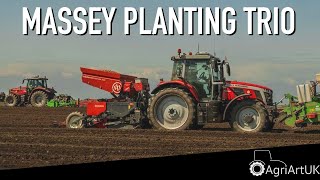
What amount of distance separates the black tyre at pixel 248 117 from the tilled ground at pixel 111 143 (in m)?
0.55

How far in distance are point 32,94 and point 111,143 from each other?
21686 millimetres

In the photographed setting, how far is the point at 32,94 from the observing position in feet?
105

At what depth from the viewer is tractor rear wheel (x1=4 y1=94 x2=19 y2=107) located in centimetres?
3253

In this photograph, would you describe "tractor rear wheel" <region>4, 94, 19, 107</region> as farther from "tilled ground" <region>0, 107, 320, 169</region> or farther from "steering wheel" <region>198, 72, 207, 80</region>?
"steering wheel" <region>198, 72, 207, 80</region>

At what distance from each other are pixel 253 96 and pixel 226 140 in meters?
2.49

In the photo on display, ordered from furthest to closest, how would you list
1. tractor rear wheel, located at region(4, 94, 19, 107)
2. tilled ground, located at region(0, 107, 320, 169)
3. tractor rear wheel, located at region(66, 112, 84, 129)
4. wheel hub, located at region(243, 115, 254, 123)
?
tractor rear wheel, located at region(4, 94, 19, 107)
tractor rear wheel, located at region(66, 112, 84, 129)
wheel hub, located at region(243, 115, 254, 123)
tilled ground, located at region(0, 107, 320, 169)

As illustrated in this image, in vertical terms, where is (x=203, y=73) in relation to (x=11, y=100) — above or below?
above

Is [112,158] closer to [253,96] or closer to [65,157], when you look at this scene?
[65,157]

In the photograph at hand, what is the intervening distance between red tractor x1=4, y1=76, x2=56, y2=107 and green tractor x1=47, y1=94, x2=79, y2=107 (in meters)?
0.50

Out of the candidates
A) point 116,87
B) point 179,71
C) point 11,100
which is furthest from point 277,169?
point 11,100

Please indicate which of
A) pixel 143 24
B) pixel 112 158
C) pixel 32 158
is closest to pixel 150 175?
pixel 112 158

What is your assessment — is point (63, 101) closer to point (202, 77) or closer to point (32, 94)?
point (32, 94)

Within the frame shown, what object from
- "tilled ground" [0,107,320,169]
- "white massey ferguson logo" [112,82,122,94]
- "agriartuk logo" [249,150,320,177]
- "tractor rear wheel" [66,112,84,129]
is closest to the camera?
"agriartuk logo" [249,150,320,177]

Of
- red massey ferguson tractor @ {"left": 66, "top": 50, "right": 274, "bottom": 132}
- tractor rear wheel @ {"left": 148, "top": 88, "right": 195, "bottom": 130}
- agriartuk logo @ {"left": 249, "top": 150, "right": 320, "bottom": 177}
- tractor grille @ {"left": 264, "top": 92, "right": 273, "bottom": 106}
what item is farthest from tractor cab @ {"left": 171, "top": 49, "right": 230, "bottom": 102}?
agriartuk logo @ {"left": 249, "top": 150, "right": 320, "bottom": 177}
